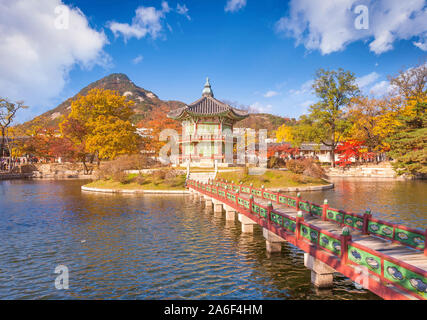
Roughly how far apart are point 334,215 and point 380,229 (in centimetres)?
235

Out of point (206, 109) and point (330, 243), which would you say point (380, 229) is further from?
point (206, 109)

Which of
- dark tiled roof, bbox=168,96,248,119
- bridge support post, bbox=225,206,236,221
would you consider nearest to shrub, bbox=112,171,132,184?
dark tiled roof, bbox=168,96,248,119

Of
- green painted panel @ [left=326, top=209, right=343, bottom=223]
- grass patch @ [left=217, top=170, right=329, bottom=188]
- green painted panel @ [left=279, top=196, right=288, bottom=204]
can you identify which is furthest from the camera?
grass patch @ [left=217, top=170, right=329, bottom=188]

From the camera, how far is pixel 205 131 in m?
42.2

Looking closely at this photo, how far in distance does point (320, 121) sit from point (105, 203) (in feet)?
148

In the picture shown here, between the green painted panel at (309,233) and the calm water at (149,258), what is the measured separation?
1.54 metres

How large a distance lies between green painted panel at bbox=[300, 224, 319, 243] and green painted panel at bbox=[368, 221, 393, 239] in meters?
2.51

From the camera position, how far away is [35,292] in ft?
29.3

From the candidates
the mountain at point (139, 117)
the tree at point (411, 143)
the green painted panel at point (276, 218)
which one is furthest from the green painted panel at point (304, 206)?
the mountain at point (139, 117)

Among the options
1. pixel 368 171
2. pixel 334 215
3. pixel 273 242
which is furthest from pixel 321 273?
pixel 368 171

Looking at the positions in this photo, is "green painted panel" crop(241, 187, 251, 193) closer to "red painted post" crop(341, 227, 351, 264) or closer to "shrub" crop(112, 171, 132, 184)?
"red painted post" crop(341, 227, 351, 264)

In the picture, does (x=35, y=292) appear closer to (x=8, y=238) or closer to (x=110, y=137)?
(x=8, y=238)

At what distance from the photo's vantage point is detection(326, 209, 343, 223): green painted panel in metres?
11.3

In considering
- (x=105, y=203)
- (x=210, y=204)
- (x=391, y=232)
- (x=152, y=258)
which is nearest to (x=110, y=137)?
(x=105, y=203)
